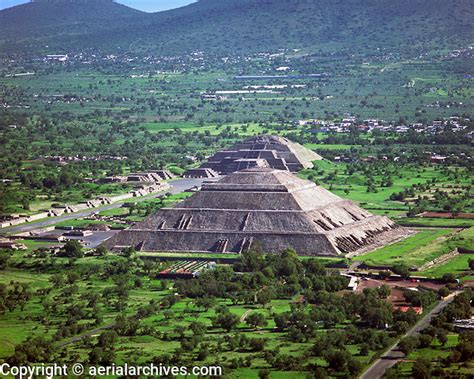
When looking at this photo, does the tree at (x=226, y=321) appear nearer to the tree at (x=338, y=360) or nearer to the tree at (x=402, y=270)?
the tree at (x=338, y=360)

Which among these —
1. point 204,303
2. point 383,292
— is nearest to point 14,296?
point 204,303

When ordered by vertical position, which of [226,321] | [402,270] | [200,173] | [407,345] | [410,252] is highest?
[226,321]

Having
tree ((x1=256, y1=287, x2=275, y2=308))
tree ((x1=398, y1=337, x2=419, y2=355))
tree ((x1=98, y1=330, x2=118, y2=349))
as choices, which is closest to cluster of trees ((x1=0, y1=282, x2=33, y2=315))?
tree ((x1=98, y1=330, x2=118, y2=349))

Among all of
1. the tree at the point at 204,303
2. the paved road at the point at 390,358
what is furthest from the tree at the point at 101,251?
the paved road at the point at 390,358

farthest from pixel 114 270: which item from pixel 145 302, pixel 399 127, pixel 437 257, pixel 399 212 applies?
pixel 399 127

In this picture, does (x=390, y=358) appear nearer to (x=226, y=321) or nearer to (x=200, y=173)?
(x=226, y=321)

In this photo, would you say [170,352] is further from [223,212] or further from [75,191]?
[75,191]
